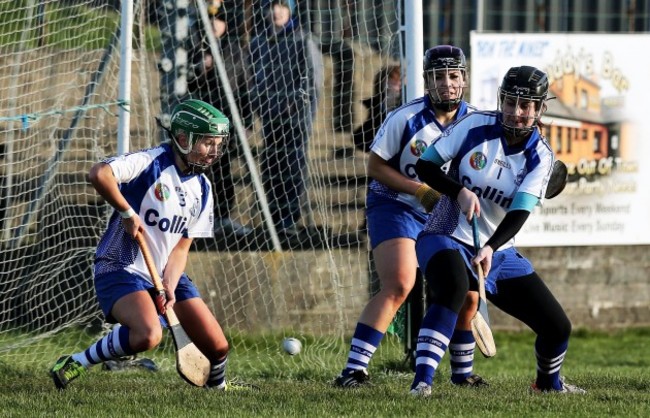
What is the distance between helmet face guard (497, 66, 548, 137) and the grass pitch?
4.65ft

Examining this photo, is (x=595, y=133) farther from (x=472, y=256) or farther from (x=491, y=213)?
(x=472, y=256)

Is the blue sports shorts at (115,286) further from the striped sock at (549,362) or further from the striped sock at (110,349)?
the striped sock at (549,362)

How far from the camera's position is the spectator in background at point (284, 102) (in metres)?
10.1

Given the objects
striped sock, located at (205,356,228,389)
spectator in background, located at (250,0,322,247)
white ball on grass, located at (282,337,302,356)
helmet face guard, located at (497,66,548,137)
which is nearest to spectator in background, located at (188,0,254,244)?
spectator in background, located at (250,0,322,247)

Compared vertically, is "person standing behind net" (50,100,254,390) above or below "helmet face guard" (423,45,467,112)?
below

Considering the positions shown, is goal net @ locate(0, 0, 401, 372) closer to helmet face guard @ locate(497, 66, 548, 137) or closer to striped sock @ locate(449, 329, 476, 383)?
striped sock @ locate(449, 329, 476, 383)

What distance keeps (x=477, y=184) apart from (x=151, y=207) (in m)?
1.75

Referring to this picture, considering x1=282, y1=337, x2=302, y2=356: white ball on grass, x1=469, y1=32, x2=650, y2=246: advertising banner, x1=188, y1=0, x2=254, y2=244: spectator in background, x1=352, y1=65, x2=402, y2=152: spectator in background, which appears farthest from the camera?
x1=469, y1=32, x2=650, y2=246: advertising banner

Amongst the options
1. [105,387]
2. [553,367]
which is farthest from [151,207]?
[553,367]

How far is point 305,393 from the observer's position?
7141 millimetres

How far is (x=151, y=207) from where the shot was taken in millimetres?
7207

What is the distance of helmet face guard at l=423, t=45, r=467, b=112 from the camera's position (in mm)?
7566

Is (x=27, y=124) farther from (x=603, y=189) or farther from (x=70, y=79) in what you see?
(x=603, y=189)

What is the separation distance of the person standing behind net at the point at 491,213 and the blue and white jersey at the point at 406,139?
543 mm
